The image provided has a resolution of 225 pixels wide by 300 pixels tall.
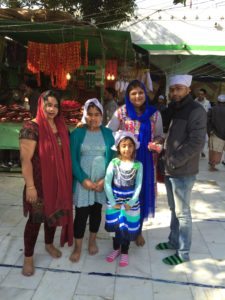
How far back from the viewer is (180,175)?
290 centimetres

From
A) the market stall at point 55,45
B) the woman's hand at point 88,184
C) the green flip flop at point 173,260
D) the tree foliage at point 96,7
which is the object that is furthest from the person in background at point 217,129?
the tree foliage at point 96,7

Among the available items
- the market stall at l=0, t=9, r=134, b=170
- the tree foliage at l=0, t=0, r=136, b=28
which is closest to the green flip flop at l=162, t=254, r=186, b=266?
the market stall at l=0, t=9, r=134, b=170

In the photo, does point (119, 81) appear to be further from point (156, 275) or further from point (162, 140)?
point (156, 275)

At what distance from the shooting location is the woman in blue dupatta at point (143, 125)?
3.03 meters


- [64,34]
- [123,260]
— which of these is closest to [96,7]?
[64,34]

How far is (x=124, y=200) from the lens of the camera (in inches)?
116

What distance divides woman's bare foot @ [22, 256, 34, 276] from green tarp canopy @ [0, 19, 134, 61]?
12.5 feet

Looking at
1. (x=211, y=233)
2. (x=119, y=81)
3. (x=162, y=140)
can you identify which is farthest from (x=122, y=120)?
(x=119, y=81)

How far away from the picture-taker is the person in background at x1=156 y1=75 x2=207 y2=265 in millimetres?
2736

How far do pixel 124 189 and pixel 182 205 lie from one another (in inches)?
21.7

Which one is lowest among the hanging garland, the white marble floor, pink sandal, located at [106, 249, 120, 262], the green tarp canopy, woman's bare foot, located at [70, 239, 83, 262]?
the white marble floor

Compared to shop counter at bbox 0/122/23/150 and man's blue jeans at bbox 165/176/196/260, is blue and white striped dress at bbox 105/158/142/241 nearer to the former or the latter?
man's blue jeans at bbox 165/176/196/260

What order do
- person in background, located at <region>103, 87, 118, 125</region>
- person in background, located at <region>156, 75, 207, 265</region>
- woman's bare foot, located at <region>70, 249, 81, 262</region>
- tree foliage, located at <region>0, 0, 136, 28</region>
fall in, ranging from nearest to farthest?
person in background, located at <region>156, 75, 207, 265</region>
woman's bare foot, located at <region>70, 249, 81, 262</region>
person in background, located at <region>103, 87, 118, 125</region>
tree foliage, located at <region>0, 0, 136, 28</region>

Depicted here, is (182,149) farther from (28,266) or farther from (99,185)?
(28,266)
